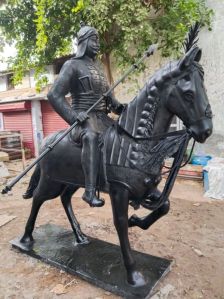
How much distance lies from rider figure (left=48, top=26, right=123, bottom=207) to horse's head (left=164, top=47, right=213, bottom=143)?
863 mm

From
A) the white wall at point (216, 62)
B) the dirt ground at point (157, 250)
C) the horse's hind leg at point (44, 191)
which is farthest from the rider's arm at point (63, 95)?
the white wall at point (216, 62)

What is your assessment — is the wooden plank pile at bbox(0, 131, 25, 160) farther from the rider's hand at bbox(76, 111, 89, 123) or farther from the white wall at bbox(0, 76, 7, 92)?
the rider's hand at bbox(76, 111, 89, 123)

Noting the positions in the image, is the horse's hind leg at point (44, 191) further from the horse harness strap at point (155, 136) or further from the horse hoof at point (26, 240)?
the horse harness strap at point (155, 136)

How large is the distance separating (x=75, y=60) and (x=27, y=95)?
423 inches

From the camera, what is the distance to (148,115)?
2.38 meters

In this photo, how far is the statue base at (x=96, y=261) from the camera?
2.74 m

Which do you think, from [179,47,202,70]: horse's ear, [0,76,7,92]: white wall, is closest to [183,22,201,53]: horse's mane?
A: [179,47,202,70]: horse's ear

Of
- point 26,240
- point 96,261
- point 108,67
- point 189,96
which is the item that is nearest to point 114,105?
point 189,96

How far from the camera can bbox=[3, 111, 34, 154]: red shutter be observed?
13.6 m

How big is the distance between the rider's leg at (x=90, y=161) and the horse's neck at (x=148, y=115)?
0.34 metres

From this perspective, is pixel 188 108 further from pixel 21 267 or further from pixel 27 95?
pixel 27 95

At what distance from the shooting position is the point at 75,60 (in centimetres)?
279

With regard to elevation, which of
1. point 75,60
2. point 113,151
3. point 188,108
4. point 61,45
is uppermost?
point 61,45

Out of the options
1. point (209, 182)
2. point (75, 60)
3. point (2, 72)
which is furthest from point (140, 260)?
point (2, 72)
